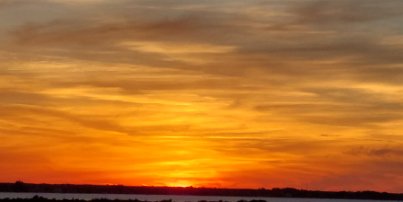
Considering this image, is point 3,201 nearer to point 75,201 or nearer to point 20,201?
point 20,201

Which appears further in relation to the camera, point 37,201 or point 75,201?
point 75,201

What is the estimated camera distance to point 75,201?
3184 inches

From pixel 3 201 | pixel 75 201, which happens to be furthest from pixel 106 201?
pixel 3 201

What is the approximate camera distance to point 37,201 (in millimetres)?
75625

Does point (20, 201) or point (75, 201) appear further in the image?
point (75, 201)

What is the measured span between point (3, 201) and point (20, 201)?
1.27 metres

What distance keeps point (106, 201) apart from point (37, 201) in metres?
6.06

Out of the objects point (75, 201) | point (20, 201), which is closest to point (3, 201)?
point (20, 201)

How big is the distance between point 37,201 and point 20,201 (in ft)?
5.60

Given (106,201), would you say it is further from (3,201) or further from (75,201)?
(3,201)

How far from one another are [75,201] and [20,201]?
7.36 metres

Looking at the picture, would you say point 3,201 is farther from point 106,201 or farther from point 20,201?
point 106,201

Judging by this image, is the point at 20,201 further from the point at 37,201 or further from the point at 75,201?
the point at 75,201

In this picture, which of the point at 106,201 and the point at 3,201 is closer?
the point at 3,201
